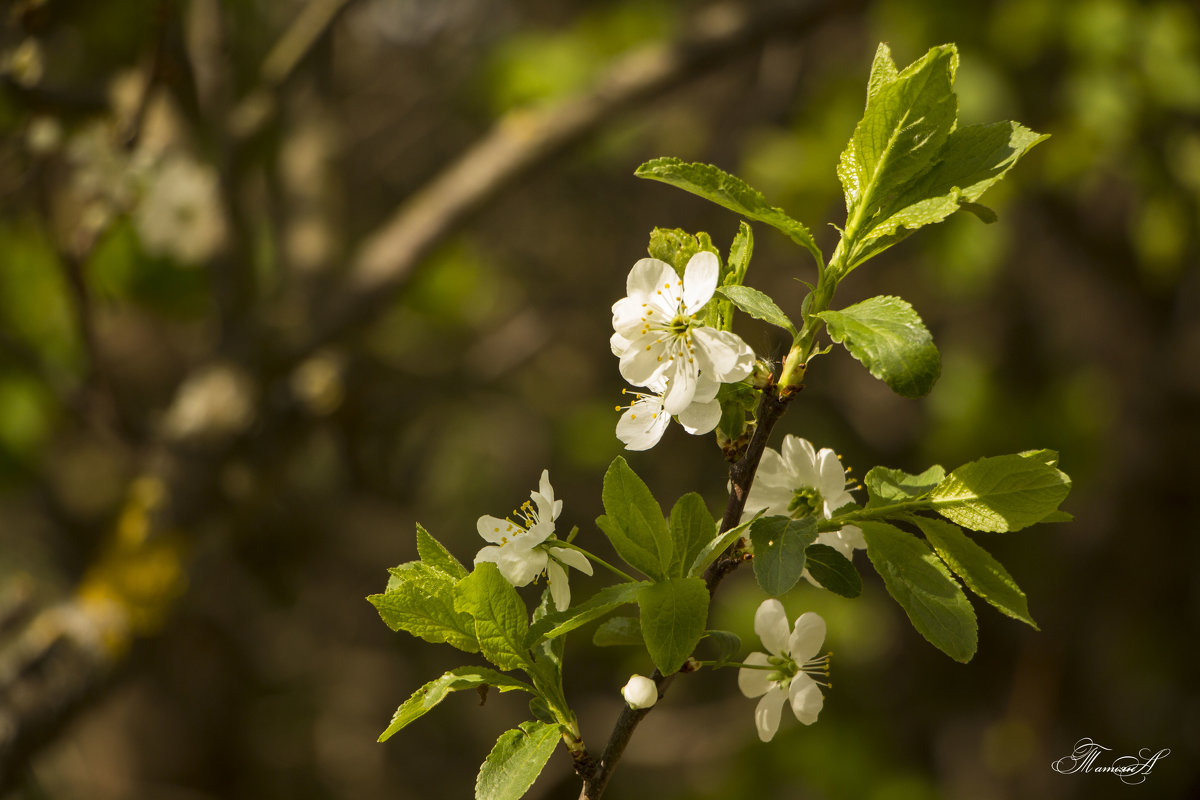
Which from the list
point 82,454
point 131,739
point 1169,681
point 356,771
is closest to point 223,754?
point 131,739

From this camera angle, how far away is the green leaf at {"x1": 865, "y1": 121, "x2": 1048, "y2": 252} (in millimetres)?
566

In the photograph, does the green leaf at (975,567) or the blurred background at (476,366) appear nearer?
the green leaf at (975,567)

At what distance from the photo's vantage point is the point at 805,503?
2.22ft

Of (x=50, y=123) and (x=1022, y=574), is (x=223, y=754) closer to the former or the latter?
(x=50, y=123)

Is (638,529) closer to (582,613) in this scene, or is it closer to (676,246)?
(582,613)

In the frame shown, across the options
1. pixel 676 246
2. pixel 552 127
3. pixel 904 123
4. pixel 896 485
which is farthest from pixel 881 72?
pixel 552 127

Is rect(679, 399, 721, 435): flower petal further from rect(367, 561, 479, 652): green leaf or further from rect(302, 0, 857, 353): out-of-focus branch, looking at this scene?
rect(302, 0, 857, 353): out-of-focus branch

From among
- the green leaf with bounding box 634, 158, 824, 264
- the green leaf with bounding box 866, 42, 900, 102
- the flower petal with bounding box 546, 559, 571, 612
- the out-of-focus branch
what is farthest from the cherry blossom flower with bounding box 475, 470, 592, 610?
the out-of-focus branch

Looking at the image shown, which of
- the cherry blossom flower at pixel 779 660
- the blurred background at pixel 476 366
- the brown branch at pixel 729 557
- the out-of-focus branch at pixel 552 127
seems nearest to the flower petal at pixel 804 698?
the cherry blossom flower at pixel 779 660

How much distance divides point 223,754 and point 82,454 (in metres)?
1.19

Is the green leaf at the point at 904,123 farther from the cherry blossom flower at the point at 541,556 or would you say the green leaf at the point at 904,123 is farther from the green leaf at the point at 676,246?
the cherry blossom flower at the point at 541,556

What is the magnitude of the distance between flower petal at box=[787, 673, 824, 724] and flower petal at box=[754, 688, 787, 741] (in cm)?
1

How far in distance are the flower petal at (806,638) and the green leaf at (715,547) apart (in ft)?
0.45

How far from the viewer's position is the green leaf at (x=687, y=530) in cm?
59
